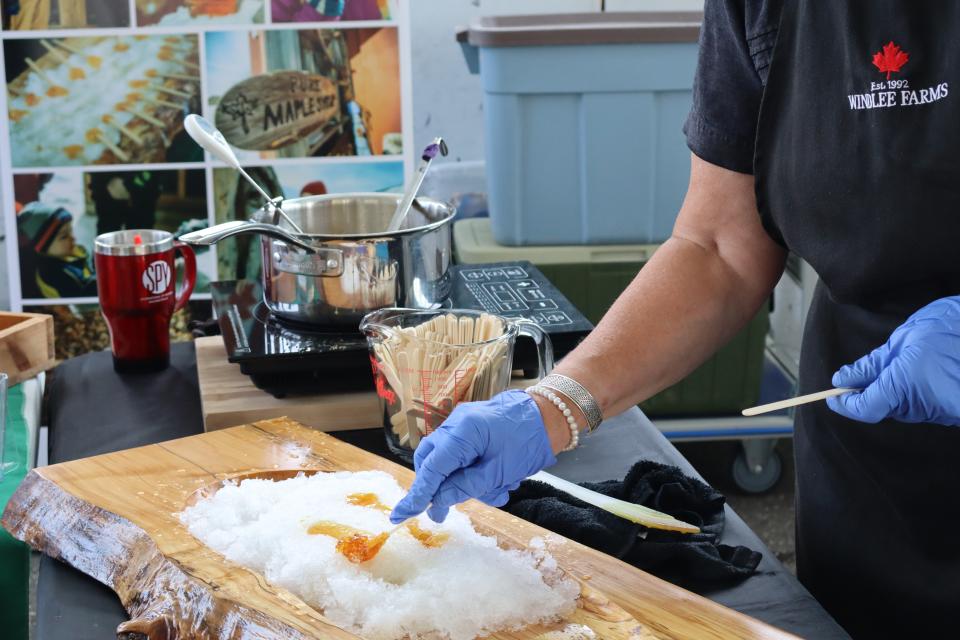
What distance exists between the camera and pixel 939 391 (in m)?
0.95

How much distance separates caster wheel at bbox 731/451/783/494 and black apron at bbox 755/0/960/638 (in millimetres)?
1776

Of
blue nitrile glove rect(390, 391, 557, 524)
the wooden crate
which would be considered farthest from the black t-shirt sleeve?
the wooden crate

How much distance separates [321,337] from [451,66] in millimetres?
1862

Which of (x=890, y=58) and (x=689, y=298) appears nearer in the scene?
(x=890, y=58)

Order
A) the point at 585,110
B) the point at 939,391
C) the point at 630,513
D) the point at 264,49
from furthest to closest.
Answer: the point at 264,49 < the point at 585,110 < the point at 630,513 < the point at 939,391

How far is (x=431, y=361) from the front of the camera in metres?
1.20

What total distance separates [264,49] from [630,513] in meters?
2.06

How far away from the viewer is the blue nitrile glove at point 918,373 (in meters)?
0.95

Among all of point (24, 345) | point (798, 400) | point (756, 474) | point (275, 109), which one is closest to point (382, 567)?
point (798, 400)

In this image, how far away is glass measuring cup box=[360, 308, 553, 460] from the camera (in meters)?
1.21

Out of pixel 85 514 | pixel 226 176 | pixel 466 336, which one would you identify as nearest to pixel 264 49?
pixel 226 176

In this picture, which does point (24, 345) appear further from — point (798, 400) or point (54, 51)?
point (54, 51)

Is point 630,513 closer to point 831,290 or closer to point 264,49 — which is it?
point 831,290

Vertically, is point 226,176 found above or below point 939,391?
above
